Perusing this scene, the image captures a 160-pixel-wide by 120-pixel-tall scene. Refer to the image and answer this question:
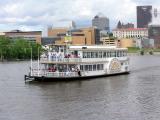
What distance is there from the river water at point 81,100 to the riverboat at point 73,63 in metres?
2.13

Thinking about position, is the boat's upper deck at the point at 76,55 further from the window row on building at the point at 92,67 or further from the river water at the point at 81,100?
the river water at the point at 81,100

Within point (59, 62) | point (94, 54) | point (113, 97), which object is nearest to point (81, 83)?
point (59, 62)

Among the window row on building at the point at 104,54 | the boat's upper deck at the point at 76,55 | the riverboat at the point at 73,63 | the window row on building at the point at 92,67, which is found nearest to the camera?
the riverboat at the point at 73,63

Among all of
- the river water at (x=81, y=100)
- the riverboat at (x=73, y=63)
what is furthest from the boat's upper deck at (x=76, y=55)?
the river water at (x=81, y=100)

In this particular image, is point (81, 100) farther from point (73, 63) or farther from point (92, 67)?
point (92, 67)

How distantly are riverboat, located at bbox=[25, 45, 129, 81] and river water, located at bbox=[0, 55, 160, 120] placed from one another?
2.13 m

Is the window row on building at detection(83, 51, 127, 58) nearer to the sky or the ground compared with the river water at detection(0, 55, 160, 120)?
nearer to the sky

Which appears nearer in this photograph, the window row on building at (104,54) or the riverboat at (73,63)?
the riverboat at (73,63)

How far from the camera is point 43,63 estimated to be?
82.8m

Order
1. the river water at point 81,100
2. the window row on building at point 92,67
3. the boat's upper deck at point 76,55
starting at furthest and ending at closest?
the window row on building at point 92,67 → the boat's upper deck at point 76,55 → the river water at point 81,100

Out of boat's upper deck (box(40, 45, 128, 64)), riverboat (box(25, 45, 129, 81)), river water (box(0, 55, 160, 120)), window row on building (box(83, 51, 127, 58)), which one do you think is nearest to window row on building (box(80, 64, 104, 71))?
riverboat (box(25, 45, 129, 81))

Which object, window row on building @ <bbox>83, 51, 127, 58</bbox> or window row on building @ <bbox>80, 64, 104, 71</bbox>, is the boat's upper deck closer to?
window row on building @ <bbox>83, 51, 127, 58</bbox>

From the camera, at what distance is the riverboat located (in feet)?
264

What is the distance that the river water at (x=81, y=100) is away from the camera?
161 ft
